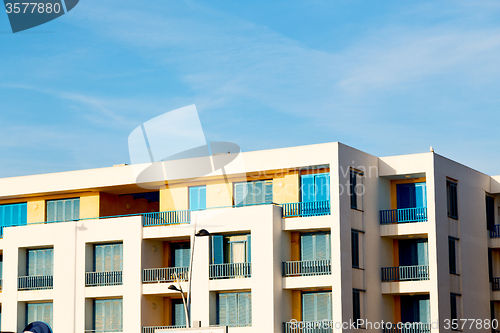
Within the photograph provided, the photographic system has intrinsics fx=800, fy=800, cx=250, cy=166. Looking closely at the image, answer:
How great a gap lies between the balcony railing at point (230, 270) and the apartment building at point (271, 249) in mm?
61

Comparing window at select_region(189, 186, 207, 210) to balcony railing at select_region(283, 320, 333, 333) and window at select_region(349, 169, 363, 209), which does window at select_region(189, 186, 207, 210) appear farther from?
balcony railing at select_region(283, 320, 333, 333)

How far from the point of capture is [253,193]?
38469 mm

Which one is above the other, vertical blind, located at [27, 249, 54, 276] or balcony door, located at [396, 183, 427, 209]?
balcony door, located at [396, 183, 427, 209]

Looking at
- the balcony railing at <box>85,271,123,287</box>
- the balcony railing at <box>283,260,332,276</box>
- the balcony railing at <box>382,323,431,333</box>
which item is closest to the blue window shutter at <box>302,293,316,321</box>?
the balcony railing at <box>283,260,332,276</box>

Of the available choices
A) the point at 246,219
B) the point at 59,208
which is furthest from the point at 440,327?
the point at 59,208

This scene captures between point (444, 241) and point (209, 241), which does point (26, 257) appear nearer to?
point (209, 241)

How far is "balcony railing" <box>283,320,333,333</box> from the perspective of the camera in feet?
115

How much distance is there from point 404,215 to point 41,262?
18463 mm

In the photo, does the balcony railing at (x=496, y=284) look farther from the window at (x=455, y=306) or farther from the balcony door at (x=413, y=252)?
the balcony door at (x=413, y=252)

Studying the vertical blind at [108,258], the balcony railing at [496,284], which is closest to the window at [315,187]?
the vertical blind at [108,258]

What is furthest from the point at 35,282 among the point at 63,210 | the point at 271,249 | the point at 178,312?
the point at 271,249

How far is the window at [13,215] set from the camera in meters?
43.8

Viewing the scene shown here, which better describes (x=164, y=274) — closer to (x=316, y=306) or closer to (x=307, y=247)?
(x=307, y=247)

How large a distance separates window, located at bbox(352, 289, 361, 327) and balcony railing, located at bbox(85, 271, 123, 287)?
11341 mm
